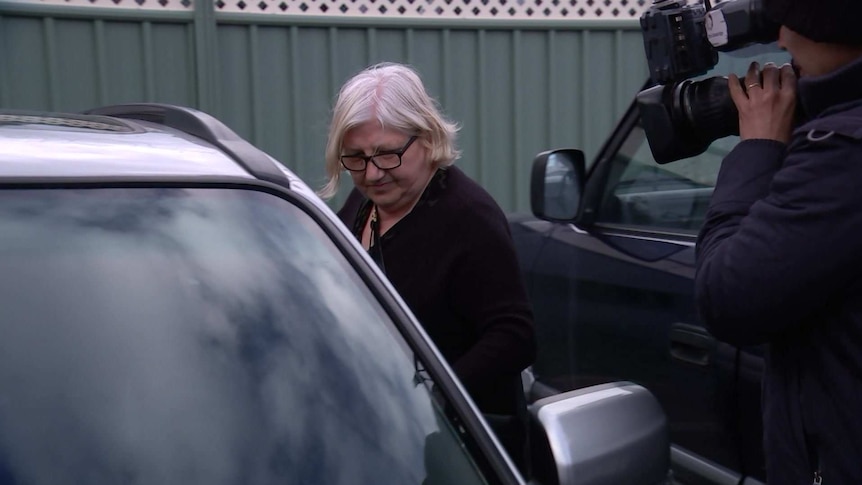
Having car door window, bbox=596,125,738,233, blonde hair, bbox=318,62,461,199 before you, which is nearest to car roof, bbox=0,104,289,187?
blonde hair, bbox=318,62,461,199

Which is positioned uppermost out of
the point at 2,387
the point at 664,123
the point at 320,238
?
the point at 664,123

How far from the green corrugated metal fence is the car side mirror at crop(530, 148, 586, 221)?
2528mm

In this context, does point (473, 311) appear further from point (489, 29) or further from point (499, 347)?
point (489, 29)

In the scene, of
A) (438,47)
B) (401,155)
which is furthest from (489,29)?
(401,155)

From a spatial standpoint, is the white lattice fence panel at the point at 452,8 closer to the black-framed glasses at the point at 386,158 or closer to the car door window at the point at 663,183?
the car door window at the point at 663,183

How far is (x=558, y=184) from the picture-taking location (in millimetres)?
3348

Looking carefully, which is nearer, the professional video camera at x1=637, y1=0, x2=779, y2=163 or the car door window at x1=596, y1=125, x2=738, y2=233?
the professional video camera at x1=637, y1=0, x2=779, y2=163

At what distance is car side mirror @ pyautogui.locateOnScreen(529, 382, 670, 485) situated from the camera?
5.56 feet

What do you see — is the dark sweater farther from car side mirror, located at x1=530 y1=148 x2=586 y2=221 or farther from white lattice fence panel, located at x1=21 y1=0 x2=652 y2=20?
white lattice fence panel, located at x1=21 y1=0 x2=652 y2=20

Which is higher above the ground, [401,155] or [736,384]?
[401,155]

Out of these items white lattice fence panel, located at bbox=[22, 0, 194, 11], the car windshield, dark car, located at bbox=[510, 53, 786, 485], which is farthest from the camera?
white lattice fence panel, located at bbox=[22, 0, 194, 11]

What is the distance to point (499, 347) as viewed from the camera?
2.36 m

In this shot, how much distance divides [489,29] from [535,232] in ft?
9.65

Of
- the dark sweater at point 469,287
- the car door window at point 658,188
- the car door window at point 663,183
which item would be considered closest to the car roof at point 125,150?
the dark sweater at point 469,287
